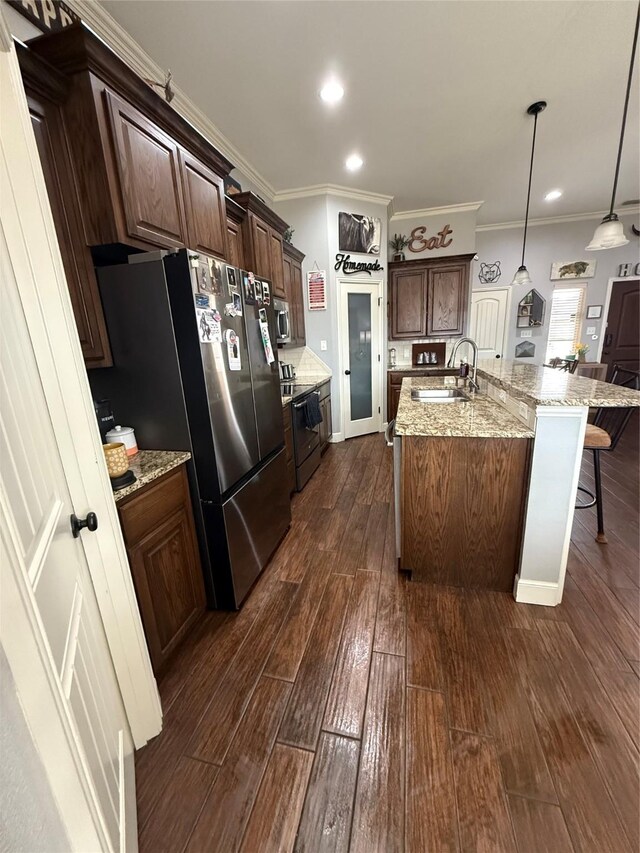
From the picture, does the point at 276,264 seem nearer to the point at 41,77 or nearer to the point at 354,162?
the point at 354,162

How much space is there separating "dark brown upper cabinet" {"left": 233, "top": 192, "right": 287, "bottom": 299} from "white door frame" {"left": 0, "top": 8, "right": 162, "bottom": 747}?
6.30 feet

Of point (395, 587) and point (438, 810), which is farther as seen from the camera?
point (395, 587)

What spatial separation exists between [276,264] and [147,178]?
6.08 feet

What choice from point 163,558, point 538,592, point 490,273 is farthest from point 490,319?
point 163,558

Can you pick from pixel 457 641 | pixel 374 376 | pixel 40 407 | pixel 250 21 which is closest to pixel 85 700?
pixel 40 407

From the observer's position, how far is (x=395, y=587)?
1.91 meters

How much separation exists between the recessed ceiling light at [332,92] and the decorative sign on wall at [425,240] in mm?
2703

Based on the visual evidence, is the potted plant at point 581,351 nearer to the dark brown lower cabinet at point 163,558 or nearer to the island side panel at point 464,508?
the island side panel at point 464,508

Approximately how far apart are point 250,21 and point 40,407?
2.39m

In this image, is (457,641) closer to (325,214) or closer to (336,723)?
(336,723)

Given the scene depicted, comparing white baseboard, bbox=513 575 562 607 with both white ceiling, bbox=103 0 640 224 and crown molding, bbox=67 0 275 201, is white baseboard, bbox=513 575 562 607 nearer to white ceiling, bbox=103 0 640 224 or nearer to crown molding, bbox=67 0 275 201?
white ceiling, bbox=103 0 640 224

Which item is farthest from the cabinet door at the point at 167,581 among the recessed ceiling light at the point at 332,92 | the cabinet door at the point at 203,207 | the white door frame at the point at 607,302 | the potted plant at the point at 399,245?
the white door frame at the point at 607,302

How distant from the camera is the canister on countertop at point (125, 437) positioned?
1459 millimetres

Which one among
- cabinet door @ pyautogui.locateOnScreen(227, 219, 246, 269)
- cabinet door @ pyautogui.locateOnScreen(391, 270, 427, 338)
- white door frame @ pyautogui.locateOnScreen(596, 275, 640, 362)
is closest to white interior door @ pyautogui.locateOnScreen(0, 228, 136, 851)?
cabinet door @ pyautogui.locateOnScreen(227, 219, 246, 269)
